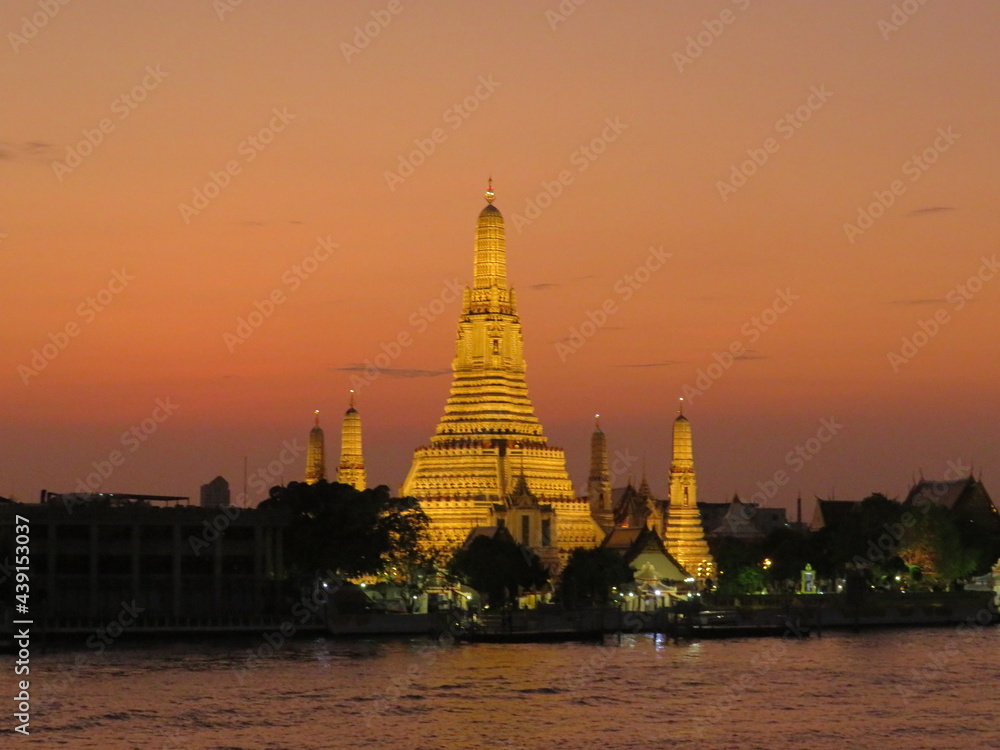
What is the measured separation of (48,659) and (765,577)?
6906 cm

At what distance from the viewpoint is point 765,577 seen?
149 meters

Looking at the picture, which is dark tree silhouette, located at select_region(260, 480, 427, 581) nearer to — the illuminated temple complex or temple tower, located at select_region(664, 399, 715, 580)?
the illuminated temple complex

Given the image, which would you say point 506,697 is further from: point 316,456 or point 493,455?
point 316,456

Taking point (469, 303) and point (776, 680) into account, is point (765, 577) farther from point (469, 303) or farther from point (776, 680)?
point (776, 680)

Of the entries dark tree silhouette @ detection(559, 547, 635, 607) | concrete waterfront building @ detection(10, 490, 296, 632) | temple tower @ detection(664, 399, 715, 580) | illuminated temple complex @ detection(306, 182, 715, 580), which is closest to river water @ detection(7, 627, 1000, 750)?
concrete waterfront building @ detection(10, 490, 296, 632)

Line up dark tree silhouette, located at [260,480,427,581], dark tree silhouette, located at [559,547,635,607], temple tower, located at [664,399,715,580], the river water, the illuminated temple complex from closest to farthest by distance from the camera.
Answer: the river water < dark tree silhouette, located at [260,480,427,581] < dark tree silhouette, located at [559,547,635,607] < the illuminated temple complex < temple tower, located at [664,399,715,580]

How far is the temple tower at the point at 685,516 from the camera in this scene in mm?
152375

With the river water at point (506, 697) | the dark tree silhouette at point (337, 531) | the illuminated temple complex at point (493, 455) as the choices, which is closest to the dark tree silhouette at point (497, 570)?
the dark tree silhouette at point (337, 531)

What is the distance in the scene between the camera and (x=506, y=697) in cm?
7612

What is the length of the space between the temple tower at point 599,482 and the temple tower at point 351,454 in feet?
69.5

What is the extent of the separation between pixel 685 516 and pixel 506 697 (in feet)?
256

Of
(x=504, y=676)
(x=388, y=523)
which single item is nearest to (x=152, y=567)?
(x=388, y=523)

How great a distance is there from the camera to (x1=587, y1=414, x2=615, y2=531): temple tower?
6432 inches

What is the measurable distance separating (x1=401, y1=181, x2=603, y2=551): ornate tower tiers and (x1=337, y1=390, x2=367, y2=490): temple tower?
815 centimetres
